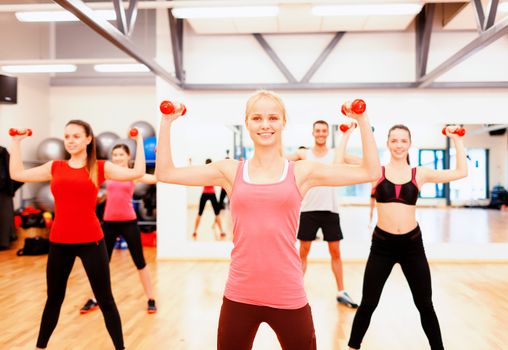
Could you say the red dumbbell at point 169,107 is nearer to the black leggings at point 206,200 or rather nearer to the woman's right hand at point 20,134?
the woman's right hand at point 20,134

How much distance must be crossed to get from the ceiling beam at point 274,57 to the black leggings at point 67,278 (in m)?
3.88

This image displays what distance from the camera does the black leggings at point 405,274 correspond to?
2.18 metres

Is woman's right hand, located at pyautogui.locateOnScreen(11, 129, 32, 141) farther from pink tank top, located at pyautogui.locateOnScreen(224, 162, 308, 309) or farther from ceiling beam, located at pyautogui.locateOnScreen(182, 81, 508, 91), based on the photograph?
ceiling beam, located at pyautogui.locateOnScreen(182, 81, 508, 91)

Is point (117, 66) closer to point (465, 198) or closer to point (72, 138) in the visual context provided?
point (72, 138)

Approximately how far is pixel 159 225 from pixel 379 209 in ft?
12.8

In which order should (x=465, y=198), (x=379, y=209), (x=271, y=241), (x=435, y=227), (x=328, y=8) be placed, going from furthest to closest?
(x=465, y=198), (x=435, y=227), (x=328, y=8), (x=379, y=209), (x=271, y=241)

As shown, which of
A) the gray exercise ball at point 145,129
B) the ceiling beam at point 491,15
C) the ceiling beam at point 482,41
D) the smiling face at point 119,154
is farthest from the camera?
the gray exercise ball at point 145,129

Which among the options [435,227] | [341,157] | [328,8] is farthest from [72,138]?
[435,227]

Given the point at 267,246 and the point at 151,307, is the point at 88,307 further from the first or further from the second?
the point at 267,246

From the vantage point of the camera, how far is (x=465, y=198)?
8445 millimetres

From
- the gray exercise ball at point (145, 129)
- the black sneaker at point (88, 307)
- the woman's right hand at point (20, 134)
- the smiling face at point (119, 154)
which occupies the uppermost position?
the gray exercise ball at point (145, 129)

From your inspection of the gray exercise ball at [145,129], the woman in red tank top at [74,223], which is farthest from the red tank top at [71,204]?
the gray exercise ball at [145,129]

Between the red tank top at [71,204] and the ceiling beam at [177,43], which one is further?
the ceiling beam at [177,43]

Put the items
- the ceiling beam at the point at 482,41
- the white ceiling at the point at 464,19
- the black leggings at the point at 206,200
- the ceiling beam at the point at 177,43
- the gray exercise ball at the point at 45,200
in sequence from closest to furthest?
1. the ceiling beam at the point at 482,41
2. the white ceiling at the point at 464,19
3. the ceiling beam at the point at 177,43
4. the black leggings at the point at 206,200
5. the gray exercise ball at the point at 45,200
